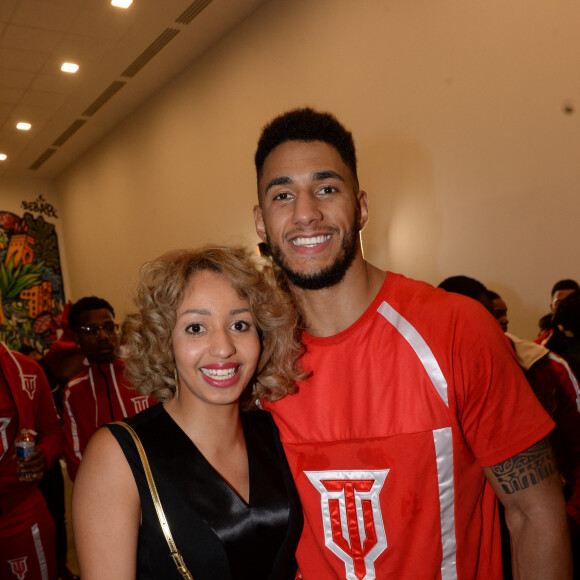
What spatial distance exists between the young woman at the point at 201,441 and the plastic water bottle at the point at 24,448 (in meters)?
1.15

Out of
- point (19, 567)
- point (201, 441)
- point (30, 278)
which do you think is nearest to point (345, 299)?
point (201, 441)

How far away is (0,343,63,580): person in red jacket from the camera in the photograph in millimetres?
2471

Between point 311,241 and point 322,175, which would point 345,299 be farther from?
point 322,175

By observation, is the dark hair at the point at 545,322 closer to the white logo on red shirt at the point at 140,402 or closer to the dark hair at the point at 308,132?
the dark hair at the point at 308,132

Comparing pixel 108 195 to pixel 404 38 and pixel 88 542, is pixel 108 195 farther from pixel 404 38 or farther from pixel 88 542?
pixel 88 542

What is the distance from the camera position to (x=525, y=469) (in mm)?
1299

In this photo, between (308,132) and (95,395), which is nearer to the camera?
(308,132)

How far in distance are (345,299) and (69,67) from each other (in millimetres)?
6114

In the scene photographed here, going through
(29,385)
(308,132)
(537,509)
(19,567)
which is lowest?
(19,567)

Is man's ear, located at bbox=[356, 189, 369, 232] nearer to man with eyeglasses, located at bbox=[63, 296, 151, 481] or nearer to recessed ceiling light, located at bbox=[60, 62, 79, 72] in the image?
man with eyeglasses, located at bbox=[63, 296, 151, 481]

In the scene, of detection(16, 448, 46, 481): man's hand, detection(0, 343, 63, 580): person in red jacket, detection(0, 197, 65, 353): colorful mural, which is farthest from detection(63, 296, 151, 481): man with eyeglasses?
→ detection(0, 197, 65, 353): colorful mural

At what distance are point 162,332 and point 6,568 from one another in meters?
1.71

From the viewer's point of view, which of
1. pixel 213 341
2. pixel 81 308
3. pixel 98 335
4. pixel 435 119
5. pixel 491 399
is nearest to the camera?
pixel 491 399

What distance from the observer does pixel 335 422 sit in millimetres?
1430
